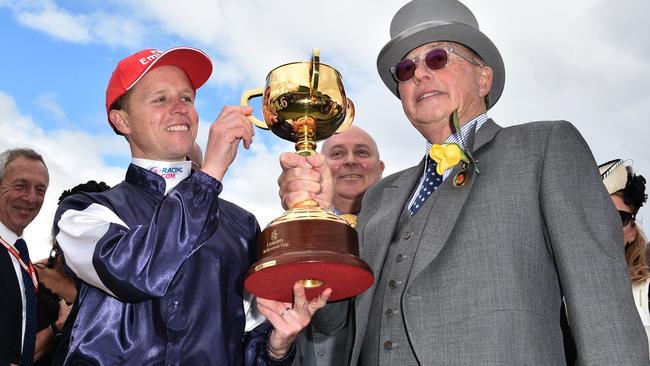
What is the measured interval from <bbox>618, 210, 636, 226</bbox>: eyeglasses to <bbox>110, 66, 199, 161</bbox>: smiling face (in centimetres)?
372

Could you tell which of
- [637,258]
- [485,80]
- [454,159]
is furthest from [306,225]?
[637,258]

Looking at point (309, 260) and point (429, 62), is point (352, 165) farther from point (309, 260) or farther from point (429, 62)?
point (309, 260)

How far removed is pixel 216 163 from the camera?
2979 mm

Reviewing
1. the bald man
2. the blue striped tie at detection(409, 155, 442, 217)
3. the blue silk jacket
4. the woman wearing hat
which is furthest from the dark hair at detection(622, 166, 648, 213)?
the blue silk jacket

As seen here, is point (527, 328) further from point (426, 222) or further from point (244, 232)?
point (244, 232)

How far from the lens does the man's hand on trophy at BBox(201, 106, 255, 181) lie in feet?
9.78

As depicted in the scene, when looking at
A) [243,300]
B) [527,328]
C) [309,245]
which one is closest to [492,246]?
[527,328]

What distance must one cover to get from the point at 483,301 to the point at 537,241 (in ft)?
1.11

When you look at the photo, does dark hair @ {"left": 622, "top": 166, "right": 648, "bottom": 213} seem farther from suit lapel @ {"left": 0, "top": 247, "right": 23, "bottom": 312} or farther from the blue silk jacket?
suit lapel @ {"left": 0, "top": 247, "right": 23, "bottom": 312}

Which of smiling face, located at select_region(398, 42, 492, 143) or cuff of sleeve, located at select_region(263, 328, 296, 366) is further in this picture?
smiling face, located at select_region(398, 42, 492, 143)

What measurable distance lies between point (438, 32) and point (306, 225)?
52.7 inches

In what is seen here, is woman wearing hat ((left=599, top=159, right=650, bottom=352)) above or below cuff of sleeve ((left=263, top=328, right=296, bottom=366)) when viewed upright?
above

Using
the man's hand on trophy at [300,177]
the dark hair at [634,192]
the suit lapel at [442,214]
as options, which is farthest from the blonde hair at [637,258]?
the man's hand on trophy at [300,177]

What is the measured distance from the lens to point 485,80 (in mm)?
3578
